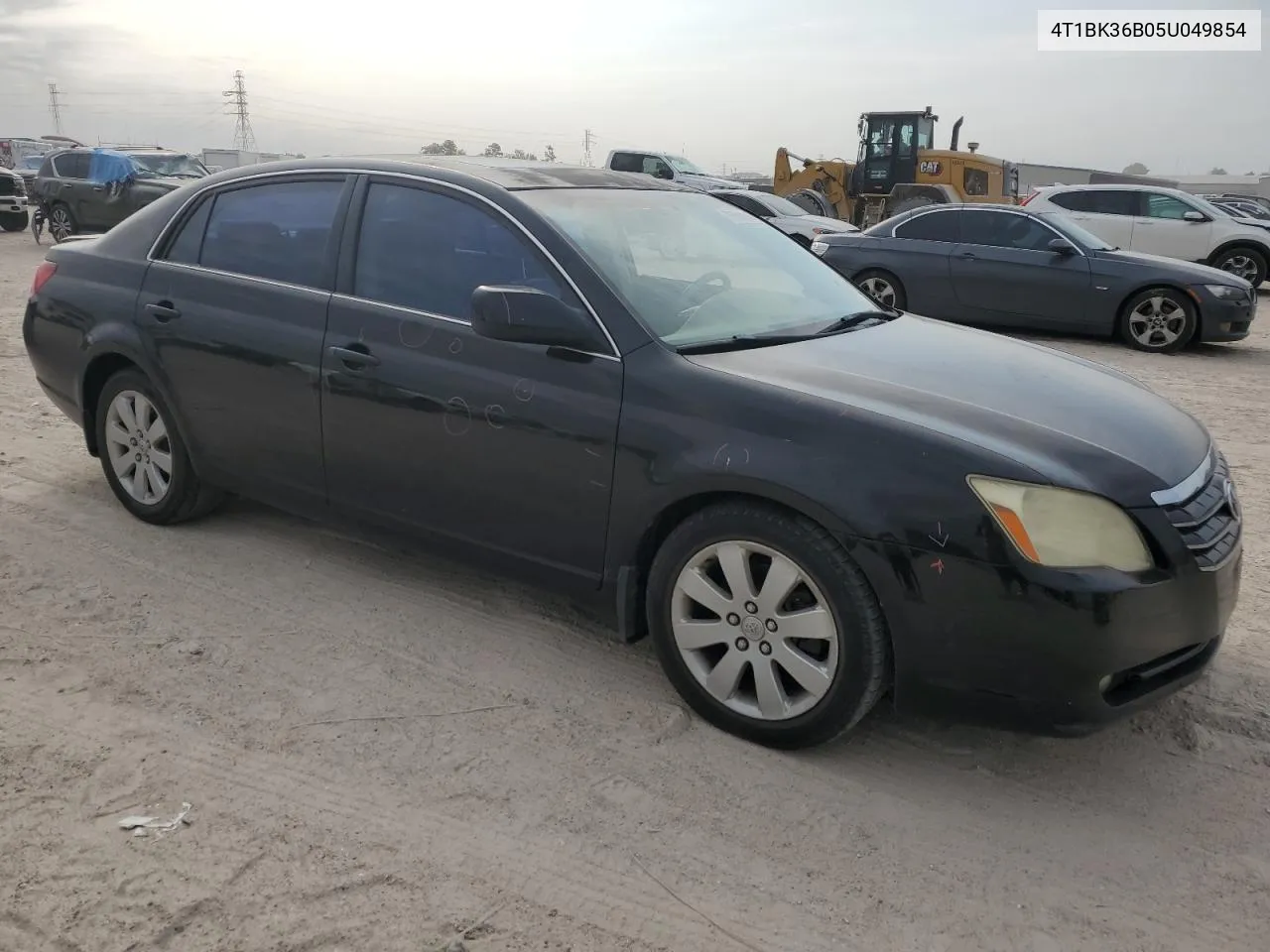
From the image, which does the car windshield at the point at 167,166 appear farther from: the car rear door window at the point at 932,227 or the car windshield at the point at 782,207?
the car rear door window at the point at 932,227

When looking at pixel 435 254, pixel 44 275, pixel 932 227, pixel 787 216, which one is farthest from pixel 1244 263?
pixel 44 275

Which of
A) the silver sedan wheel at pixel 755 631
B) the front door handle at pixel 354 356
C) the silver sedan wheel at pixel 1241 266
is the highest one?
the front door handle at pixel 354 356

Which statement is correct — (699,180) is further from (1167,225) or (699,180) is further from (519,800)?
(519,800)

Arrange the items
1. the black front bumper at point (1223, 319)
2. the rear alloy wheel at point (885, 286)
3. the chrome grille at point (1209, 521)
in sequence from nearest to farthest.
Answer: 1. the chrome grille at point (1209, 521)
2. the black front bumper at point (1223, 319)
3. the rear alloy wheel at point (885, 286)

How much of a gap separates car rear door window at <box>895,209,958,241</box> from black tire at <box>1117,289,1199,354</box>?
1.94 meters

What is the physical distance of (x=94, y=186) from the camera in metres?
18.8

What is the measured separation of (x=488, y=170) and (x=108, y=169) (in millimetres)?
18097

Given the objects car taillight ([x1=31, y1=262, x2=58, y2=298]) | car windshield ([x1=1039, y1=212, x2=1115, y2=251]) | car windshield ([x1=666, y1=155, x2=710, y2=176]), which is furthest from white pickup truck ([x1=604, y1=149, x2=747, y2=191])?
car taillight ([x1=31, y1=262, x2=58, y2=298])

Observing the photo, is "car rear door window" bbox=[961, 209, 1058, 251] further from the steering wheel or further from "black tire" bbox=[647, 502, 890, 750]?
"black tire" bbox=[647, 502, 890, 750]

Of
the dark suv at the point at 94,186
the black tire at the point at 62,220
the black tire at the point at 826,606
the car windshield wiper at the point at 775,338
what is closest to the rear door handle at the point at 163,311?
the car windshield wiper at the point at 775,338

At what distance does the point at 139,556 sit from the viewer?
439cm

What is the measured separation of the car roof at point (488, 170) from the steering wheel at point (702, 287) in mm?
583

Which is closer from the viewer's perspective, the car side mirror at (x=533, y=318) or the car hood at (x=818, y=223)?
the car side mirror at (x=533, y=318)

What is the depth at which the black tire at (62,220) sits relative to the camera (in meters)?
19.4
